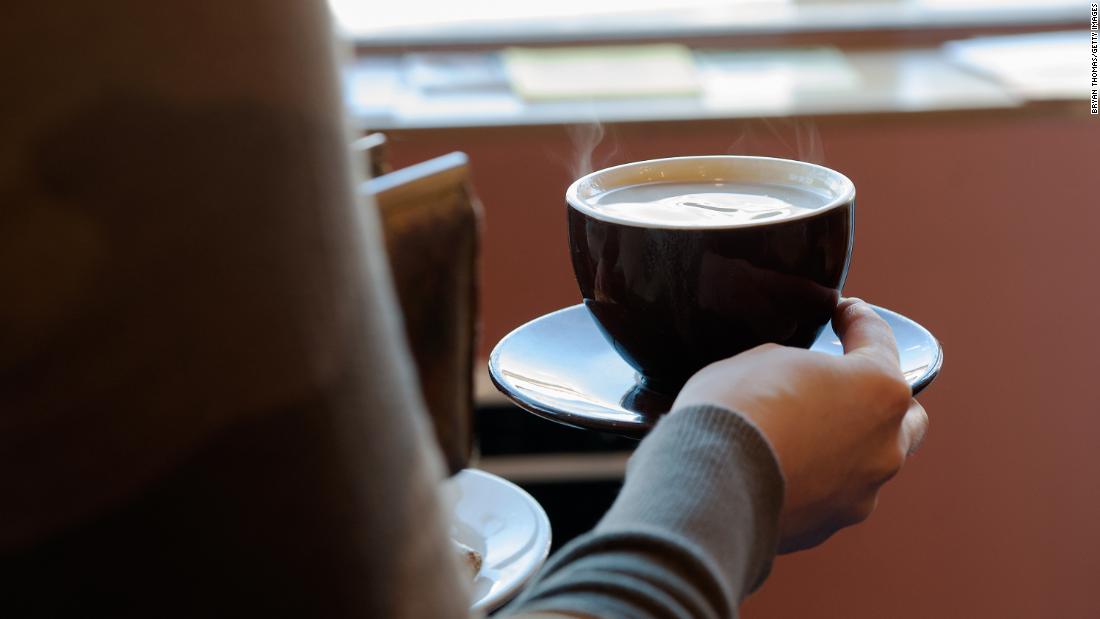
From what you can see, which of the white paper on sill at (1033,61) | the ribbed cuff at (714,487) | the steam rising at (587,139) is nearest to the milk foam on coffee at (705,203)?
the ribbed cuff at (714,487)

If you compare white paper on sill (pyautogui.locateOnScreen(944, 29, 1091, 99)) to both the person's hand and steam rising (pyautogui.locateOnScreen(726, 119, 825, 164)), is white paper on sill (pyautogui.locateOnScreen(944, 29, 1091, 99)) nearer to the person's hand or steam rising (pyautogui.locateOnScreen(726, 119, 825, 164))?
steam rising (pyautogui.locateOnScreen(726, 119, 825, 164))

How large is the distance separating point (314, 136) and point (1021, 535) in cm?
157

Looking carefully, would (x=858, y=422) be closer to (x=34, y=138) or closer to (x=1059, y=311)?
(x=34, y=138)

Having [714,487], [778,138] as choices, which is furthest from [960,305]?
[714,487]

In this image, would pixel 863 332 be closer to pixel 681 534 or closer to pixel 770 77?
pixel 681 534

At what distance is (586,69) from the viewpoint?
5.45 feet

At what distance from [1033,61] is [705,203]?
122cm

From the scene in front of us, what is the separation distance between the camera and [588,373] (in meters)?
0.62

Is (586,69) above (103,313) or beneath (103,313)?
beneath

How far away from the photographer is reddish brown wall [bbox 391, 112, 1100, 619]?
1.51 metres

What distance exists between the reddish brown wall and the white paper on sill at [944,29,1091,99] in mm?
46

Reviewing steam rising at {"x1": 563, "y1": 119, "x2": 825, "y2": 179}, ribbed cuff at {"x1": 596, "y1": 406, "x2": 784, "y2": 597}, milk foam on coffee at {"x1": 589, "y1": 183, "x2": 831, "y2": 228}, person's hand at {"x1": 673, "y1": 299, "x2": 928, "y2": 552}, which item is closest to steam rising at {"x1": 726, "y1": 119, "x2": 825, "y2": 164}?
steam rising at {"x1": 563, "y1": 119, "x2": 825, "y2": 179}

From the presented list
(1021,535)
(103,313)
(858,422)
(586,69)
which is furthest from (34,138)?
(1021,535)

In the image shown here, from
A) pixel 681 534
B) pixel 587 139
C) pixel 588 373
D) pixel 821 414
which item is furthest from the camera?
pixel 587 139
